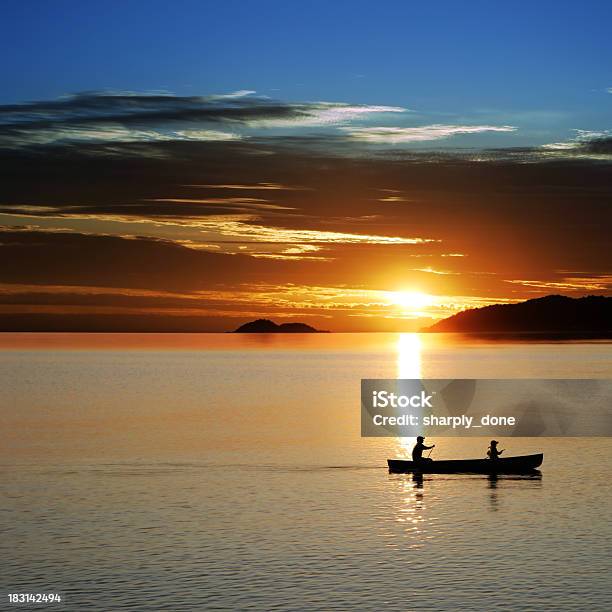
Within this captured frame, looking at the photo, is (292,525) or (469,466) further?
(469,466)

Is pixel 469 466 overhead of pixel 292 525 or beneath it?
overhead

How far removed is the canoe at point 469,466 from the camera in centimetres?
7138

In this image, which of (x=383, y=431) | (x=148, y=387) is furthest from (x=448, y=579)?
(x=148, y=387)

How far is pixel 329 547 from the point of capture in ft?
160

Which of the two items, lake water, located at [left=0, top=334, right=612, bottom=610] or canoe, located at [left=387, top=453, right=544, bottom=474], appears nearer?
lake water, located at [left=0, top=334, right=612, bottom=610]

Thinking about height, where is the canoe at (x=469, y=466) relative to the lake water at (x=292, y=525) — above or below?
above

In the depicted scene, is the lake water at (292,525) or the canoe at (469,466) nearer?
the lake water at (292,525)

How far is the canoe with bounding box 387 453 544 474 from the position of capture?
71375 millimetres

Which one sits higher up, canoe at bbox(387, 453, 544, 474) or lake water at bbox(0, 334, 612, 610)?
canoe at bbox(387, 453, 544, 474)

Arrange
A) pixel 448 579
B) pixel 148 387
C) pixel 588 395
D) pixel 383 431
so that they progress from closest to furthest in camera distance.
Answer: pixel 448 579 → pixel 383 431 → pixel 588 395 → pixel 148 387

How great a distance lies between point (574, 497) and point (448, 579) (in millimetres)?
23775

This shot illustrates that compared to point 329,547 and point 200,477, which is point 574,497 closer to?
point 329,547

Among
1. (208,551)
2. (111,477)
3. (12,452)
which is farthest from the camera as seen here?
(12,452)

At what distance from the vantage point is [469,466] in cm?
7206
